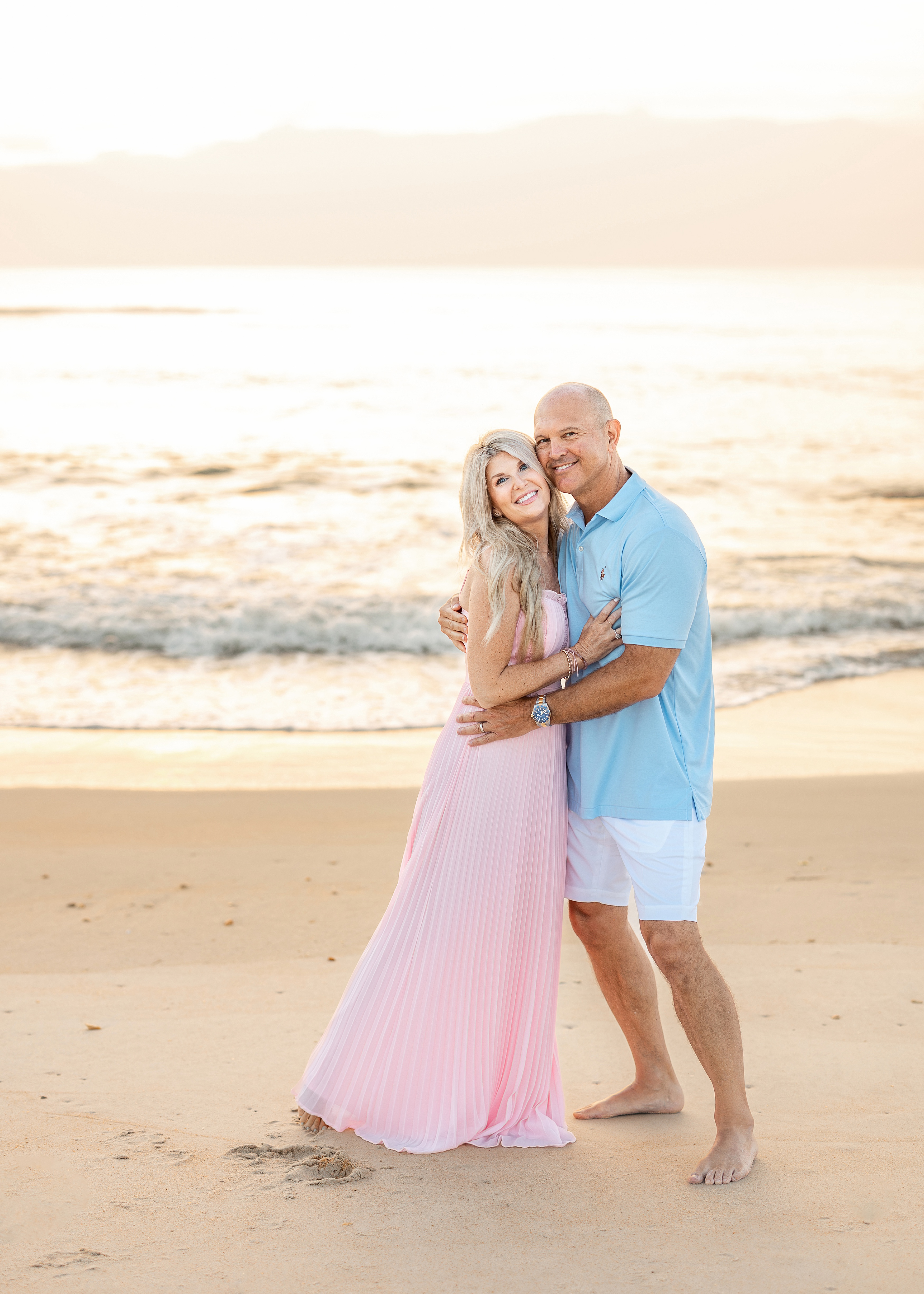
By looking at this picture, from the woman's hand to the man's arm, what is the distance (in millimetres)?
45

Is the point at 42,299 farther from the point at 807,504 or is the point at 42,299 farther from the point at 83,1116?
the point at 83,1116

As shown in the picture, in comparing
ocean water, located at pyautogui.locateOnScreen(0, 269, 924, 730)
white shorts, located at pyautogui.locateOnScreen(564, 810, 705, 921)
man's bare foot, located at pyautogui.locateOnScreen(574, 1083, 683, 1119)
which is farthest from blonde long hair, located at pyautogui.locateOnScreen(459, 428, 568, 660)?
ocean water, located at pyautogui.locateOnScreen(0, 269, 924, 730)

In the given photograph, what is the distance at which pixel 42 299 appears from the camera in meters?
65.8

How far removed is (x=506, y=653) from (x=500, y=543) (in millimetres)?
289

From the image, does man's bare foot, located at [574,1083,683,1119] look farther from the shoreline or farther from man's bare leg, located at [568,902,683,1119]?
the shoreline

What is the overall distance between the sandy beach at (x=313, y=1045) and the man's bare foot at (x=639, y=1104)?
31 mm

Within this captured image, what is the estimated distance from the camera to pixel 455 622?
326 centimetres

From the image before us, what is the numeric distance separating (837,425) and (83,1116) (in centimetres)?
2725

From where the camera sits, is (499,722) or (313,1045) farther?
(313,1045)

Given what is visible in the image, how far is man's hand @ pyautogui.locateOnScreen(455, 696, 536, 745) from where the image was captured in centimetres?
308

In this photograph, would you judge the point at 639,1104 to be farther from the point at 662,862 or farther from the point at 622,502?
the point at 622,502

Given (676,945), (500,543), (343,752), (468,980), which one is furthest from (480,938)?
(343,752)

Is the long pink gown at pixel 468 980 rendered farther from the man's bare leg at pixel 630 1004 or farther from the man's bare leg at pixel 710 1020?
the man's bare leg at pixel 710 1020

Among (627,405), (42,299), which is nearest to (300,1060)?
(627,405)
